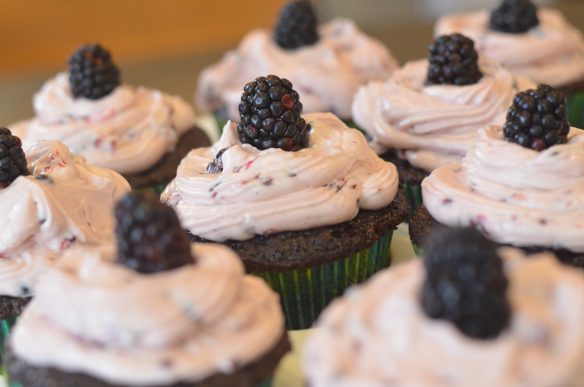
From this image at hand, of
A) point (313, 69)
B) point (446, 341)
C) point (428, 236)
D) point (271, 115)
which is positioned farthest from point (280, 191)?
point (313, 69)

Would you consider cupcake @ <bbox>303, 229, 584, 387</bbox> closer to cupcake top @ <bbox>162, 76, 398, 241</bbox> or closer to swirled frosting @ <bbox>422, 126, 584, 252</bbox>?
swirled frosting @ <bbox>422, 126, 584, 252</bbox>

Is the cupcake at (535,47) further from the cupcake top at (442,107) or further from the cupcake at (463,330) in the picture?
the cupcake at (463,330)

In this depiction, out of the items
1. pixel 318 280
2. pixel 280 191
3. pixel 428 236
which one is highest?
pixel 280 191

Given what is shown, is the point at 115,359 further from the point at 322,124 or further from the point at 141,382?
the point at 322,124

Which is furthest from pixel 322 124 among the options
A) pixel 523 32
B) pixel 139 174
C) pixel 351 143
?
pixel 523 32

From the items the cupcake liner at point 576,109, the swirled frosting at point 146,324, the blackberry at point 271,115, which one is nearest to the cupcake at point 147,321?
the swirled frosting at point 146,324

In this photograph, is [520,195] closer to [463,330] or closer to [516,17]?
[463,330]
